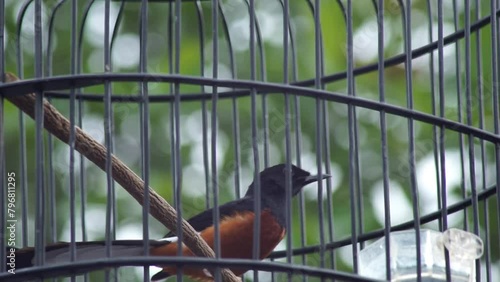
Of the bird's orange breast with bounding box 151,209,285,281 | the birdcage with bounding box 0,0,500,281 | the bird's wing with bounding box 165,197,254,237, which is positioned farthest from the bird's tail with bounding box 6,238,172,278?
the bird's wing with bounding box 165,197,254,237

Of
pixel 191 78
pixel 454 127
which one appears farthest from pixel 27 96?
pixel 454 127

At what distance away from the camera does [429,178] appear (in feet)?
22.3

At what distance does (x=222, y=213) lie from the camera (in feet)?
18.5

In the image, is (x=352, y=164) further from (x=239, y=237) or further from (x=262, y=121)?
(x=262, y=121)

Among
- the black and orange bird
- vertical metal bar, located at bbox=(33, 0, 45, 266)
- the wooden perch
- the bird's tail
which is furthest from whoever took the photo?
the black and orange bird

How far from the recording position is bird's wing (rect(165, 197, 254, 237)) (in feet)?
18.0

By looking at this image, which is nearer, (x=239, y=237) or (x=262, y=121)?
(x=239, y=237)

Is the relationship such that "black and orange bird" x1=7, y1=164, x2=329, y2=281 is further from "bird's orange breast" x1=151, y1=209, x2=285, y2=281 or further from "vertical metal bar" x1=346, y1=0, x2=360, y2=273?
"vertical metal bar" x1=346, y1=0, x2=360, y2=273

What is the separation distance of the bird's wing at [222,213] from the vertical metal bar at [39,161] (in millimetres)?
1783

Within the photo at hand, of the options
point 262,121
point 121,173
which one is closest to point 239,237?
point 262,121

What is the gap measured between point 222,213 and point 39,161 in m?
2.10

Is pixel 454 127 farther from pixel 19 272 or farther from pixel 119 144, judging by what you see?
pixel 119 144

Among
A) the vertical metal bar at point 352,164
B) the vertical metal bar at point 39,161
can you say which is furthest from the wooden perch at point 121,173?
the vertical metal bar at point 352,164

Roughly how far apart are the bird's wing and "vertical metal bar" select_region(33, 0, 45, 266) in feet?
5.85
